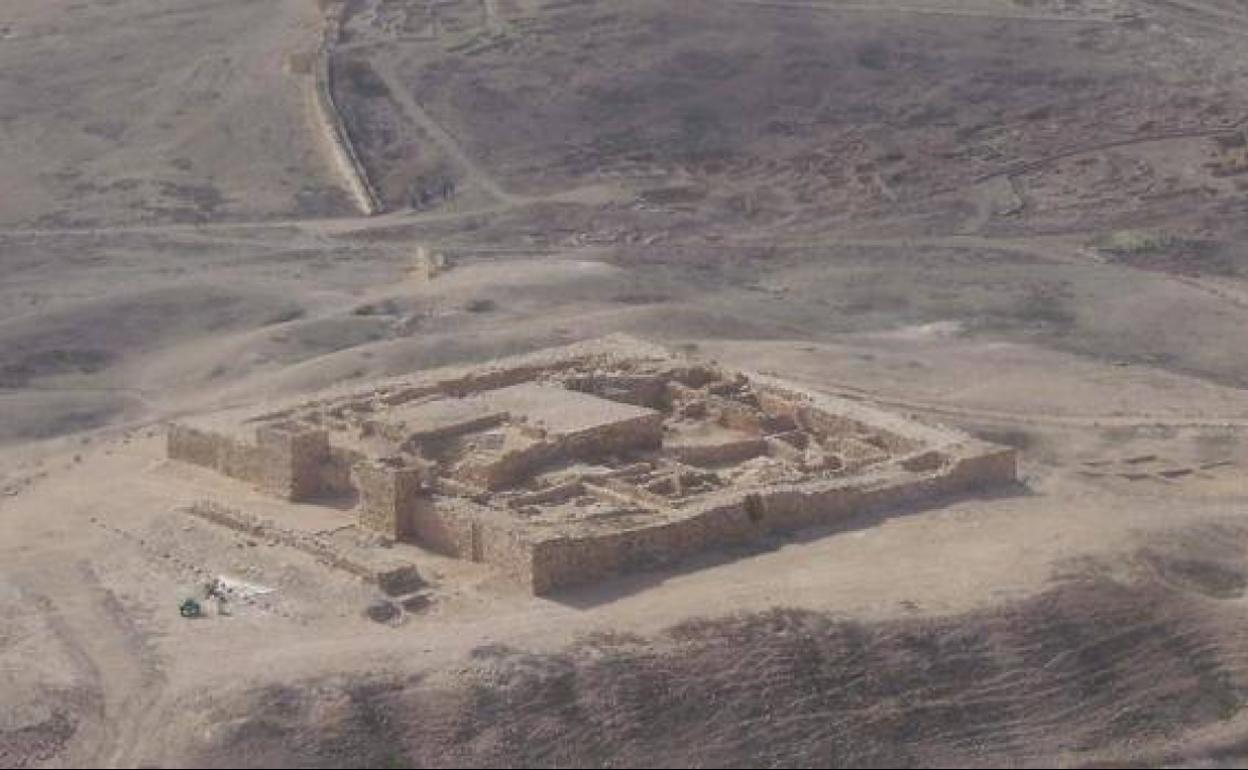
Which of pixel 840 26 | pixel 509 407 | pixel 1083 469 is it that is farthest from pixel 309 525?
pixel 840 26

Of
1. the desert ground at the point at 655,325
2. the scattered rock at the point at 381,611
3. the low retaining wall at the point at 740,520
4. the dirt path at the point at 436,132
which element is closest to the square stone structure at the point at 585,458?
the low retaining wall at the point at 740,520

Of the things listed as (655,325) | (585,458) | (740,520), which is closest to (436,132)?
(655,325)

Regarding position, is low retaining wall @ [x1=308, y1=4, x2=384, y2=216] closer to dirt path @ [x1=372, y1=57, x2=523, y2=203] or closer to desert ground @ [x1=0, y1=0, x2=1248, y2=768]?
desert ground @ [x1=0, y1=0, x2=1248, y2=768]

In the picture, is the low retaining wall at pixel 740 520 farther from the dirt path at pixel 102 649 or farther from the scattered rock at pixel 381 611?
the dirt path at pixel 102 649

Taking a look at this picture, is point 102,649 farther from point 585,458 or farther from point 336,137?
point 336,137

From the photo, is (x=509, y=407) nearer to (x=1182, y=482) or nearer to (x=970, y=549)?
(x=970, y=549)
